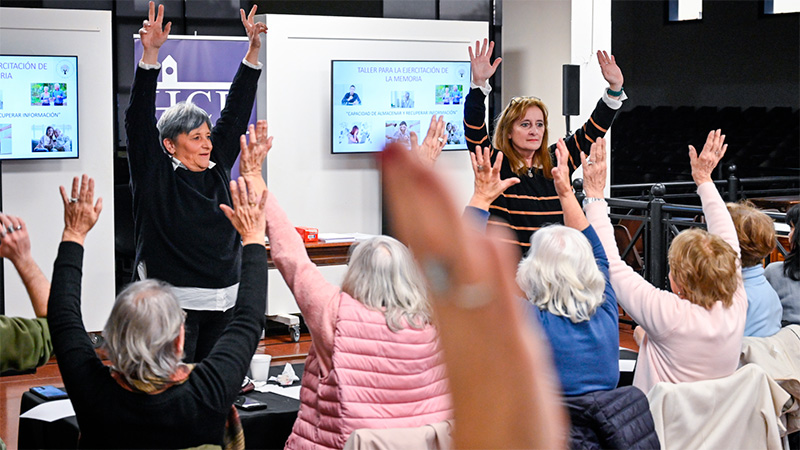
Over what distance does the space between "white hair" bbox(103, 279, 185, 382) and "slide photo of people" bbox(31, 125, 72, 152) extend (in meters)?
4.44

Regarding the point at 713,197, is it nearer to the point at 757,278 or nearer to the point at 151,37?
the point at 757,278

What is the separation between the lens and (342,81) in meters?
6.69

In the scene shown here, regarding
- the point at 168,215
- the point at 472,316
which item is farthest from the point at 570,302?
the point at 472,316

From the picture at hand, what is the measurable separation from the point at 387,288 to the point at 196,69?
4549mm

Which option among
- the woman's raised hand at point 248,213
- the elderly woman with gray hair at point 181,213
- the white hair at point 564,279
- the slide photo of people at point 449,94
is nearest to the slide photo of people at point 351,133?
the slide photo of people at point 449,94

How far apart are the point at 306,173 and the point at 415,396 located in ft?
15.7

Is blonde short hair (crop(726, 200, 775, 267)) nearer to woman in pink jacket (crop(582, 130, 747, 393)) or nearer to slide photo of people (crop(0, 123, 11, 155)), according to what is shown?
woman in pink jacket (crop(582, 130, 747, 393))

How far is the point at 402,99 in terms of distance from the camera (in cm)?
689

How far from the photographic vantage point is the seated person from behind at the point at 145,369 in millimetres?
1749

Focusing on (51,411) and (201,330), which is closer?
(51,411)

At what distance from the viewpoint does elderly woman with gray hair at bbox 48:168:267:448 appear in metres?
1.75

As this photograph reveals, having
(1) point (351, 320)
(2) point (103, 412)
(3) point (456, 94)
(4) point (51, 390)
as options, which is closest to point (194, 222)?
(4) point (51, 390)

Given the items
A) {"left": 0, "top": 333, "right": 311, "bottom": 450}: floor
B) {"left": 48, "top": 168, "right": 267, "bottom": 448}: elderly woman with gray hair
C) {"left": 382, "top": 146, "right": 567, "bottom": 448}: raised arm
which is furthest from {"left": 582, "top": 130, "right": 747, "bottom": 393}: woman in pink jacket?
{"left": 0, "top": 333, "right": 311, "bottom": 450}: floor

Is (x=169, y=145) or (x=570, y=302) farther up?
(x=169, y=145)
